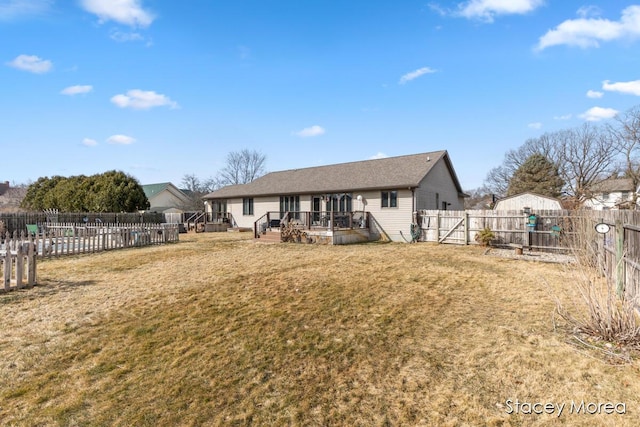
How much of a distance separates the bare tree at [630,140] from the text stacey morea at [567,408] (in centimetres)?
4052

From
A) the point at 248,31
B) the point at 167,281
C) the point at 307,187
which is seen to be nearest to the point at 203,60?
the point at 248,31

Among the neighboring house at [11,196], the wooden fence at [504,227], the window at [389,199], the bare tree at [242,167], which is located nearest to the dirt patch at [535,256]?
the wooden fence at [504,227]

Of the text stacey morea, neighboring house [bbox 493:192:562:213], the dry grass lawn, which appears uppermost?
neighboring house [bbox 493:192:562:213]

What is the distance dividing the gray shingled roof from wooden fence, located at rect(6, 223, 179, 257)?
26.7 feet

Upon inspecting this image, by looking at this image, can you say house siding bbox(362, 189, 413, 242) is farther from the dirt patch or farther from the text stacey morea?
the text stacey morea

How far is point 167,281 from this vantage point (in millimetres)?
7648

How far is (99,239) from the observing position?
1320 centimetres

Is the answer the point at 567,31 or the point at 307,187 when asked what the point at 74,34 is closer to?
the point at 307,187

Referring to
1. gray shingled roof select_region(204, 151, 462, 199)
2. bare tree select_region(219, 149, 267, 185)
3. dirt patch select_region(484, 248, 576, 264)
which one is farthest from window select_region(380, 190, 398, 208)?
bare tree select_region(219, 149, 267, 185)

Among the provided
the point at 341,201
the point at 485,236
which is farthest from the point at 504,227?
the point at 341,201

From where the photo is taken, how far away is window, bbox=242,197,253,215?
951 inches

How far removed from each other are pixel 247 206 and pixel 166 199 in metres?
25.4

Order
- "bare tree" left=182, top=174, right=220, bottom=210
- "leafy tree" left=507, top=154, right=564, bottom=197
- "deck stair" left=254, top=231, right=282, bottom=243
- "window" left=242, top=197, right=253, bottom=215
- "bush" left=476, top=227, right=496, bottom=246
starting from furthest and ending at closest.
A: "bare tree" left=182, top=174, right=220, bottom=210 < "leafy tree" left=507, top=154, right=564, bottom=197 < "window" left=242, top=197, right=253, bottom=215 < "deck stair" left=254, top=231, right=282, bottom=243 < "bush" left=476, top=227, right=496, bottom=246

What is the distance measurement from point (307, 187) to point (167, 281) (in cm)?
1381
